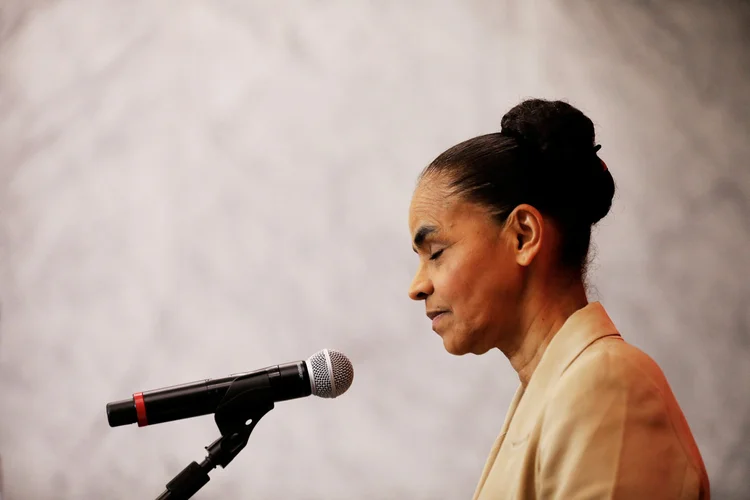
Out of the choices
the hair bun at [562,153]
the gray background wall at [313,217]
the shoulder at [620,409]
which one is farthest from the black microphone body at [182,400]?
the gray background wall at [313,217]

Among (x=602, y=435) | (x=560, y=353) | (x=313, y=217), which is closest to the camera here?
(x=602, y=435)

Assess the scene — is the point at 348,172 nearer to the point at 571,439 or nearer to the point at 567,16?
the point at 567,16

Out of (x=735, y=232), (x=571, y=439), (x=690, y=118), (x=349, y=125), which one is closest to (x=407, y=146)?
(x=349, y=125)

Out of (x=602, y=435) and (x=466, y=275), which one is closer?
(x=602, y=435)

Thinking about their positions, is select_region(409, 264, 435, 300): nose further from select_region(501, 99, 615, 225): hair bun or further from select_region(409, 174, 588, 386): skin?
select_region(501, 99, 615, 225): hair bun

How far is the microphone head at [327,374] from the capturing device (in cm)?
154

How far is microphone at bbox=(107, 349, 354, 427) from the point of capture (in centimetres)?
150

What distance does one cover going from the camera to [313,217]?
Result: 272 cm

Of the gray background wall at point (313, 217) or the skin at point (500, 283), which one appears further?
the gray background wall at point (313, 217)

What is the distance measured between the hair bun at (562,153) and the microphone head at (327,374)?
21.1 inches

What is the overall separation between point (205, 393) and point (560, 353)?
27.1 inches

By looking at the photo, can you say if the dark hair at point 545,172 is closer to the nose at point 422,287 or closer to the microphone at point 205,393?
the nose at point 422,287

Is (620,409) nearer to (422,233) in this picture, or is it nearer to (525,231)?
(525,231)

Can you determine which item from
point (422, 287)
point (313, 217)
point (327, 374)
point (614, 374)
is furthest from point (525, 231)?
point (313, 217)
